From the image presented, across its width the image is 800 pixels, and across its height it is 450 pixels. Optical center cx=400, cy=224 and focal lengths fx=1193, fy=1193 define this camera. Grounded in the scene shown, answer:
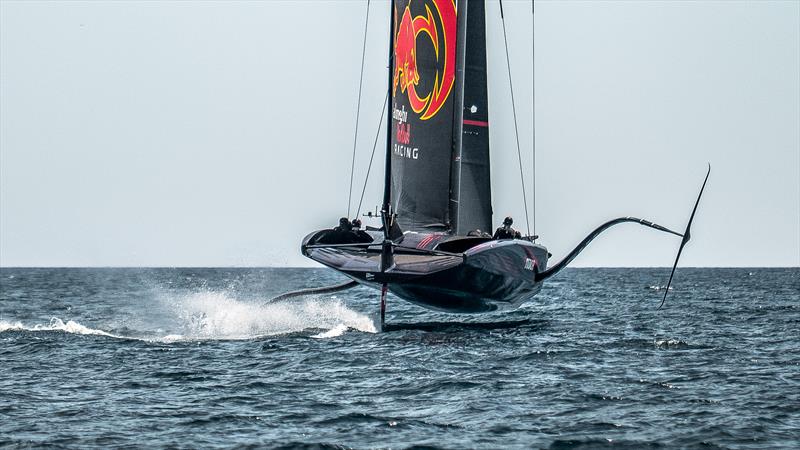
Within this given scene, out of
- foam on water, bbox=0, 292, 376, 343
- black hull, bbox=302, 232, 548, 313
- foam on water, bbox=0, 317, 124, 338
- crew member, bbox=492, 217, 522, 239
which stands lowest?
foam on water, bbox=0, 317, 124, 338

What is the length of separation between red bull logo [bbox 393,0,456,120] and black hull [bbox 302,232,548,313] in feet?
10.4

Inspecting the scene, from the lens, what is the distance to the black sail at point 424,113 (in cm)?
2517

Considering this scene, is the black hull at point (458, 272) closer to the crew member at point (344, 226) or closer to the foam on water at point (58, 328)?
the crew member at point (344, 226)

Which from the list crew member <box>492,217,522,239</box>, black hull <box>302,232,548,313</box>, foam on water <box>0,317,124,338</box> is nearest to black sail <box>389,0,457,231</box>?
black hull <box>302,232,548,313</box>

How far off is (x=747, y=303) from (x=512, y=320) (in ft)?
55.2

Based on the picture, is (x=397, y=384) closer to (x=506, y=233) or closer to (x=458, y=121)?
(x=506, y=233)

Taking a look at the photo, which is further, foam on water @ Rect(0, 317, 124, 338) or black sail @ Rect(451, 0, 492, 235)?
foam on water @ Rect(0, 317, 124, 338)

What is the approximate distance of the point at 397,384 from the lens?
58.1 ft

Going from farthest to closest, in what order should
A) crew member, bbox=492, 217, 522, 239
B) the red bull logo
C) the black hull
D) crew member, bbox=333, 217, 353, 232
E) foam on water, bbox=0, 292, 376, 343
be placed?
foam on water, bbox=0, 292, 376, 343
crew member, bbox=333, 217, 353, 232
the red bull logo
crew member, bbox=492, 217, 522, 239
the black hull

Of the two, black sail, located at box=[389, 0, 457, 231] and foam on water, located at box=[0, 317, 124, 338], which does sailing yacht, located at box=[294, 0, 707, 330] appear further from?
foam on water, located at box=[0, 317, 124, 338]

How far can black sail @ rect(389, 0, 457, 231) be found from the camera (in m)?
25.2

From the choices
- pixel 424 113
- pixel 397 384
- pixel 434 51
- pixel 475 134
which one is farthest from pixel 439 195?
pixel 397 384

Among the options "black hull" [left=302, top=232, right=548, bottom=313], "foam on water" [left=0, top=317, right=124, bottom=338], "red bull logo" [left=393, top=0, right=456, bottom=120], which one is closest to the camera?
"black hull" [left=302, top=232, right=548, bottom=313]

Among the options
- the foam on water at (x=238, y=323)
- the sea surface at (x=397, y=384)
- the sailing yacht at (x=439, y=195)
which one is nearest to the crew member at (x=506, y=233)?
the sailing yacht at (x=439, y=195)
